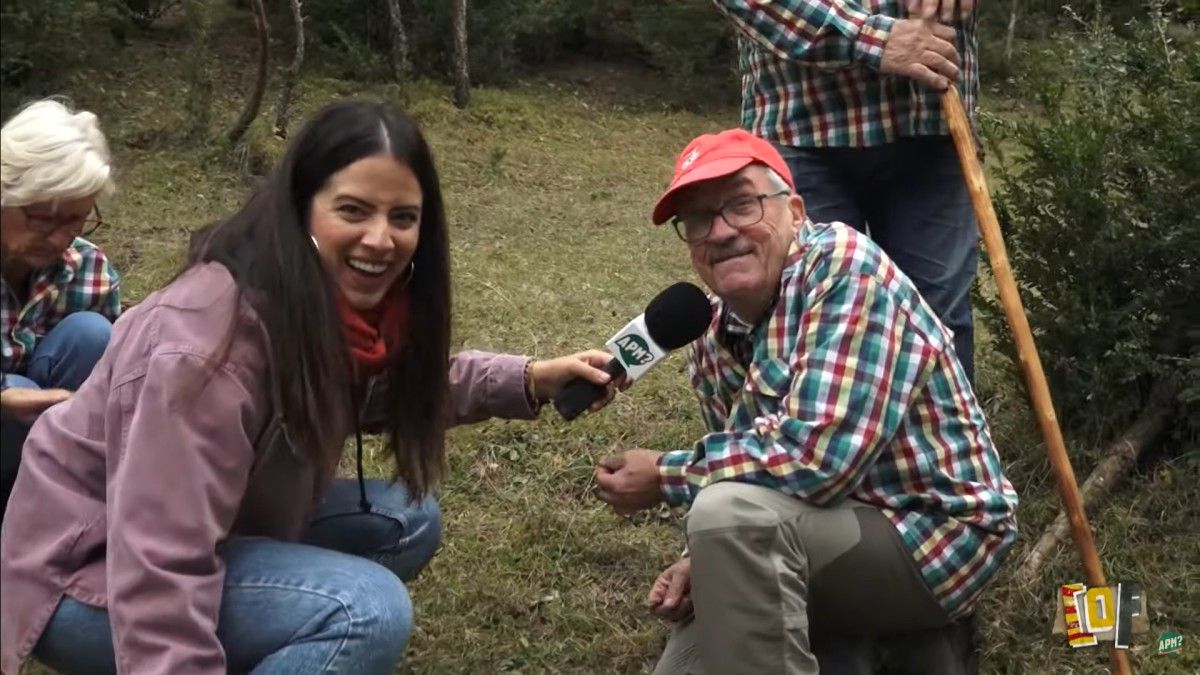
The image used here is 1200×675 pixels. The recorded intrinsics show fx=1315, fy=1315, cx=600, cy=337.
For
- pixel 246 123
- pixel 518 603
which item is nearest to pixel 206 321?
pixel 518 603

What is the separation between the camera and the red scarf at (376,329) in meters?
2.53

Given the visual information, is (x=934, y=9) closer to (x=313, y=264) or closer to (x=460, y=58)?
(x=313, y=264)

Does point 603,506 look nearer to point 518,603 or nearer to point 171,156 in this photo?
point 518,603

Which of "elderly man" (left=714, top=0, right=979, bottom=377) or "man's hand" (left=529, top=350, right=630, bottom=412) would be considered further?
"elderly man" (left=714, top=0, right=979, bottom=377)

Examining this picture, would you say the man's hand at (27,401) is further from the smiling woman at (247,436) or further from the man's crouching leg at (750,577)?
the man's crouching leg at (750,577)

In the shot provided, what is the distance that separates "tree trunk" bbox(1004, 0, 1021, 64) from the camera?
12180mm

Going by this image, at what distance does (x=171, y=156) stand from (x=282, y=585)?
4.70 meters

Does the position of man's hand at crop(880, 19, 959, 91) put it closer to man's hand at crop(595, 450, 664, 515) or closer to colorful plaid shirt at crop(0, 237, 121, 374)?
man's hand at crop(595, 450, 664, 515)

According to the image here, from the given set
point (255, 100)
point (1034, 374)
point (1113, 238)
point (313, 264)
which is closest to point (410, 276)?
point (313, 264)

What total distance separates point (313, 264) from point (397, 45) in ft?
32.1

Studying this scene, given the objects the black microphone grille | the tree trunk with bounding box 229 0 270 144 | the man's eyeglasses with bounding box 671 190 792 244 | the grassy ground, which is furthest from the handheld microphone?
the tree trunk with bounding box 229 0 270 144

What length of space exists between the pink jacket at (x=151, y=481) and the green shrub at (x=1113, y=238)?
2514mm

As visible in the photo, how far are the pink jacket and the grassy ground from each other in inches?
15.5

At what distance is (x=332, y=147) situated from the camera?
2461mm
